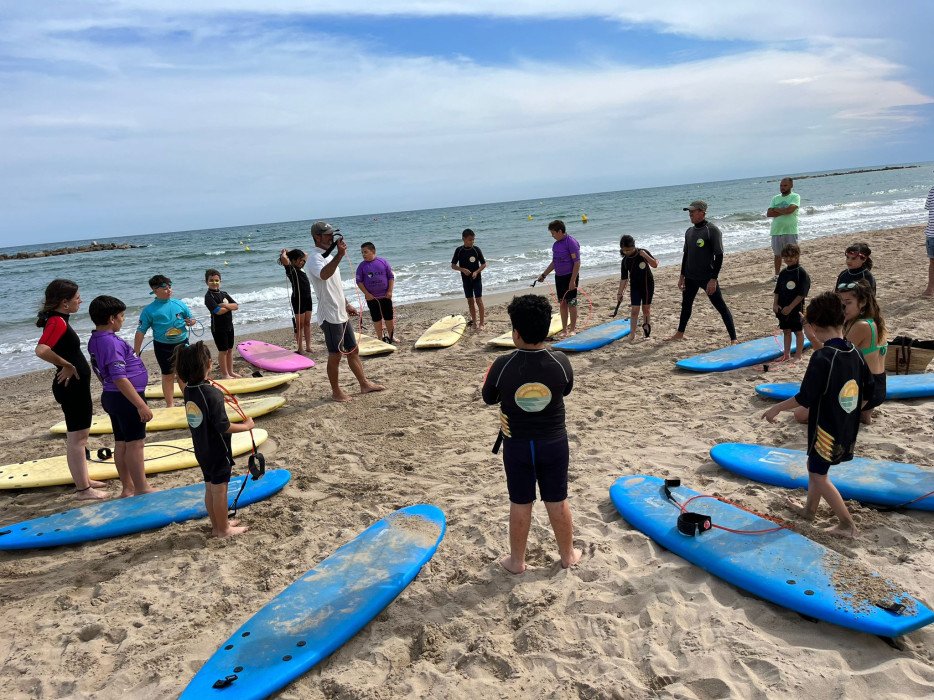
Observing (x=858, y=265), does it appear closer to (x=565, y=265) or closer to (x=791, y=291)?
(x=791, y=291)

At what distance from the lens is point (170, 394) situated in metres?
7.17

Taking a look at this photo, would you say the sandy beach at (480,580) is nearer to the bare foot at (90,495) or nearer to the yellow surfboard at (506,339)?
the bare foot at (90,495)

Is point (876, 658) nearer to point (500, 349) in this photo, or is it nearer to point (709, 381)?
point (709, 381)

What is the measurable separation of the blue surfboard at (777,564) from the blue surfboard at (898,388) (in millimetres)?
2022

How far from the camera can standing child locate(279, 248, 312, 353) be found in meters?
9.00

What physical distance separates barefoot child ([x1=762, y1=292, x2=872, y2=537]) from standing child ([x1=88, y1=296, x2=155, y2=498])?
4354 millimetres

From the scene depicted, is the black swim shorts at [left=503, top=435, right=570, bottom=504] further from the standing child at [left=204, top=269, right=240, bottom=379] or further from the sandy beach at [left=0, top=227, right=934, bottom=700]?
the standing child at [left=204, top=269, right=240, bottom=379]

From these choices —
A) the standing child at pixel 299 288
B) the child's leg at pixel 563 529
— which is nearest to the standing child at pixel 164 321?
the standing child at pixel 299 288

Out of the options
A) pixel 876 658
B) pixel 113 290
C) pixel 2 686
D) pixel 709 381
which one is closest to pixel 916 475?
pixel 876 658

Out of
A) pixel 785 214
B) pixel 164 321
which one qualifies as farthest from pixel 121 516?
pixel 785 214

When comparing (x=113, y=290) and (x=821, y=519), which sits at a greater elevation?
(x=113, y=290)

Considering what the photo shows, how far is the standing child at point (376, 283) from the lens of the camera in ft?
30.0

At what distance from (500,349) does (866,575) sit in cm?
625

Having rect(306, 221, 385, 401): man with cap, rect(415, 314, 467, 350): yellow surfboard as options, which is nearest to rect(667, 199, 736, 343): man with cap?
rect(415, 314, 467, 350): yellow surfboard
